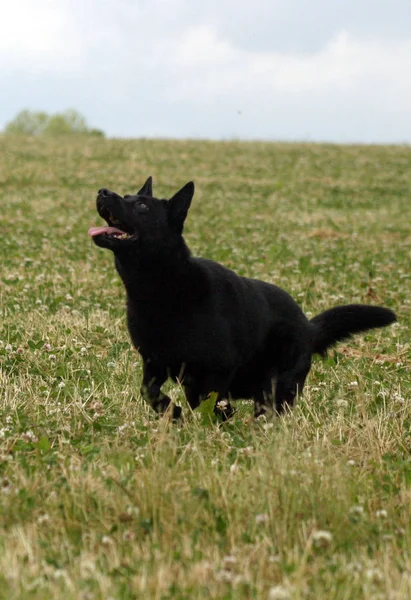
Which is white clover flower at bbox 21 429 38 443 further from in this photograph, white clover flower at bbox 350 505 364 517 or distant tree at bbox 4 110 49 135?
distant tree at bbox 4 110 49 135

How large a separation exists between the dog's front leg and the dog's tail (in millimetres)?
1660

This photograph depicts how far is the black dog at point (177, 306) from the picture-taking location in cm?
565

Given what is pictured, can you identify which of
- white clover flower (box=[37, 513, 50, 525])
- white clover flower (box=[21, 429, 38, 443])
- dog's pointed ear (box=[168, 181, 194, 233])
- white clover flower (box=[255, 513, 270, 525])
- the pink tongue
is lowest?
white clover flower (box=[21, 429, 38, 443])

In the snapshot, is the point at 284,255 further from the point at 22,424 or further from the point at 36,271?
the point at 22,424

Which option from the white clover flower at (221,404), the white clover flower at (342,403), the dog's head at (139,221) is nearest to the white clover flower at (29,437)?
the white clover flower at (221,404)

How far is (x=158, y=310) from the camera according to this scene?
5.72 m

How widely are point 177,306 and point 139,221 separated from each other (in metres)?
0.69

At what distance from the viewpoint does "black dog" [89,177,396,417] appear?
5.65 meters

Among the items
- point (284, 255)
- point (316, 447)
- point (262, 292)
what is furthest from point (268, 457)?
point (284, 255)

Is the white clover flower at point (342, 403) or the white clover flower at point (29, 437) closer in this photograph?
the white clover flower at point (29, 437)

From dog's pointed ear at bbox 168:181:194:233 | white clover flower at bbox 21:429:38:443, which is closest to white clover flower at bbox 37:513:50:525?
white clover flower at bbox 21:429:38:443

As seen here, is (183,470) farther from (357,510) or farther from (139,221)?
(139,221)

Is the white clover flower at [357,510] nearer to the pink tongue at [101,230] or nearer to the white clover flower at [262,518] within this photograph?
the white clover flower at [262,518]

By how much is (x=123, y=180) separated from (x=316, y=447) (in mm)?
26489
